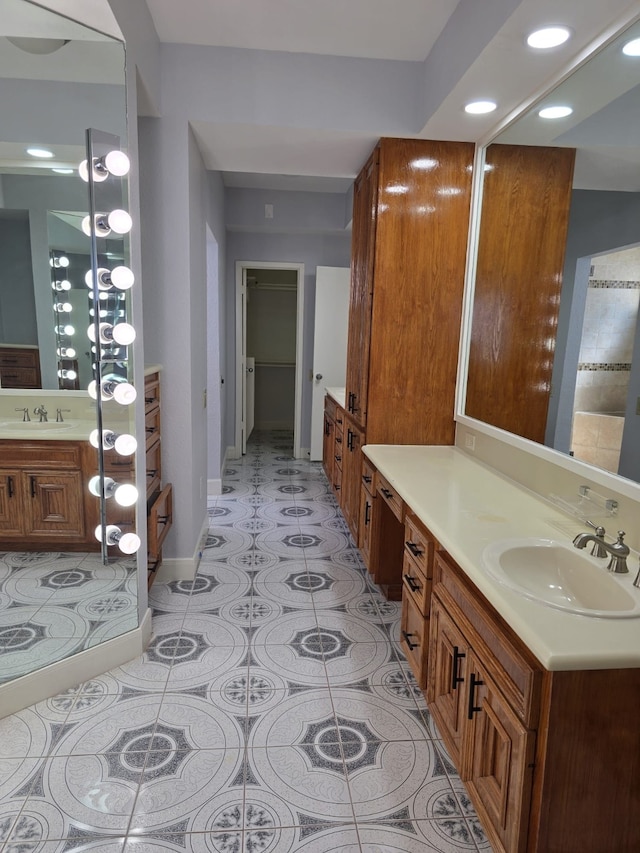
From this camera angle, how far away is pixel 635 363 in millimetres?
1654

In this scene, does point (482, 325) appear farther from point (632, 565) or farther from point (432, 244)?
point (632, 565)

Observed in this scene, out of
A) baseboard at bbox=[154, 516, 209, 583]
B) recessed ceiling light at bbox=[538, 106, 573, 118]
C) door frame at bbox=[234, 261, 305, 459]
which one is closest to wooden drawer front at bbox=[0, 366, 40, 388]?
baseboard at bbox=[154, 516, 209, 583]

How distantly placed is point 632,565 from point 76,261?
6.86 feet

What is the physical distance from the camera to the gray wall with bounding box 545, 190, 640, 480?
164cm

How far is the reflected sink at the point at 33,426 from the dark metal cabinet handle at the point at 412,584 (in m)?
1.43

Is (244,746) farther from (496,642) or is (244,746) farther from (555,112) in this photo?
(555,112)

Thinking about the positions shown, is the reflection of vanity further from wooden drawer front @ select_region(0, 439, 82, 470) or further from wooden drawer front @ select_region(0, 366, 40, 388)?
wooden drawer front @ select_region(0, 439, 82, 470)

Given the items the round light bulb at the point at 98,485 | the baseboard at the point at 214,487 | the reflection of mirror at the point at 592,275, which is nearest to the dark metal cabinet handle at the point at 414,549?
the reflection of mirror at the point at 592,275

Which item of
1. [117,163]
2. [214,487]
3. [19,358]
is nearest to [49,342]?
[19,358]

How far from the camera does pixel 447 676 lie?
66.2 inches

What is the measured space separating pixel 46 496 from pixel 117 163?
4.25ft

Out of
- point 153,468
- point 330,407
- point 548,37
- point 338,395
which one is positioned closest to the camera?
point 548,37

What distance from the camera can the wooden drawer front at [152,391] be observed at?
250 cm

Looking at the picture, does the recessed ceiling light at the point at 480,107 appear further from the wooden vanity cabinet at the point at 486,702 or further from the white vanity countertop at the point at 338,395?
the white vanity countertop at the point at 338,395
